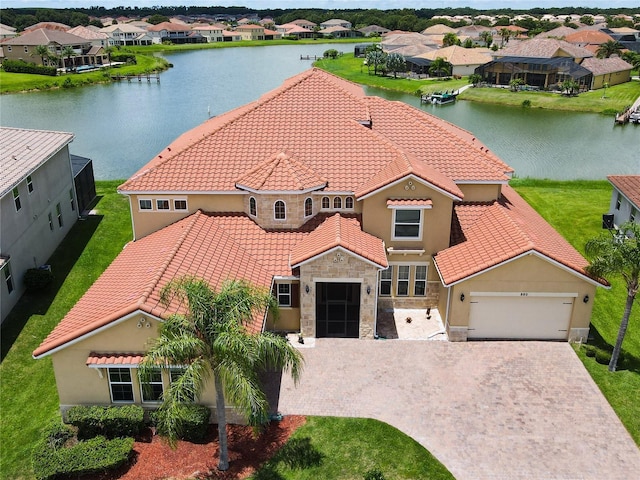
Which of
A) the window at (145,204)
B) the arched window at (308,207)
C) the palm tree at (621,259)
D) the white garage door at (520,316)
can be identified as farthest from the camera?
the window at (145,204)

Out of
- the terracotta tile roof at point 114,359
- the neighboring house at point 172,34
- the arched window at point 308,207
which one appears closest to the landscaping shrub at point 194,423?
the terracotta tile roof at point 114,359

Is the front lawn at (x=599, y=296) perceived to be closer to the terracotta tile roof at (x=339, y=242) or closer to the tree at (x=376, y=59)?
the terracotta tile roof at (x=339, y=242)

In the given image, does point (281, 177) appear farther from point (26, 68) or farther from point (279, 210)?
point (26, 68)

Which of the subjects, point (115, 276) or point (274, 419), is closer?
point (274, 419)

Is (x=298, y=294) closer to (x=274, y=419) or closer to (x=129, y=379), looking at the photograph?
(x=274, y=419)

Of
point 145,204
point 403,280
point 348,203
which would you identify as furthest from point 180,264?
point 403,280

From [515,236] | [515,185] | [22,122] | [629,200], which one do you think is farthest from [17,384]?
[22,122]
